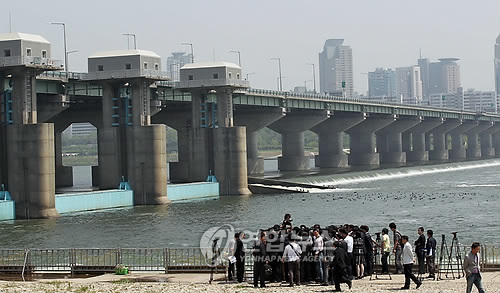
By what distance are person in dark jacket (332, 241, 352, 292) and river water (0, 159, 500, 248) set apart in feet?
86.8

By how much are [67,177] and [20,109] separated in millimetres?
40905

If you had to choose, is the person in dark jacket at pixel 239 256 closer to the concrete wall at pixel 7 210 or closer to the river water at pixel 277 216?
the river water at pixel 277 216

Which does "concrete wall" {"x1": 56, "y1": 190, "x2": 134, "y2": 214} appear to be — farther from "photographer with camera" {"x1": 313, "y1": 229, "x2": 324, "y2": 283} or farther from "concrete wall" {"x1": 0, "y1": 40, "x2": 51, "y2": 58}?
"photographer with camera" {"x1": 313, "y1": 229, "x2": 324, "y2": 283}

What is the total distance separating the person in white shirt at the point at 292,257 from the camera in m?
31.1

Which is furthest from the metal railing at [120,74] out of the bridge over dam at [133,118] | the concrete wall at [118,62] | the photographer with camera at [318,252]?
the photographer with camera at [318,252]

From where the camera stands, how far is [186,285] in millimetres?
32281

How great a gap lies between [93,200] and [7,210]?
10100 millimetres

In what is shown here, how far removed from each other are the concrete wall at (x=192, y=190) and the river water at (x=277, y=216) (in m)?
3.05

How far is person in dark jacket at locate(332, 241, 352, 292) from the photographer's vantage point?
29827mm

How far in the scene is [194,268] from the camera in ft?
118

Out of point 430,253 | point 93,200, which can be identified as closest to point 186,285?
point 430,253

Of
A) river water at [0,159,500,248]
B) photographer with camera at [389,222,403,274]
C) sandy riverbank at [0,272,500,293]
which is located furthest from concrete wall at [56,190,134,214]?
photographer with camera at [389,222,403,274]

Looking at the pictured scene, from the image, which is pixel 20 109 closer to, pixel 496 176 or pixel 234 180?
pixel 234 180

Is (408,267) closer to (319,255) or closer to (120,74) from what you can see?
(319,255)
